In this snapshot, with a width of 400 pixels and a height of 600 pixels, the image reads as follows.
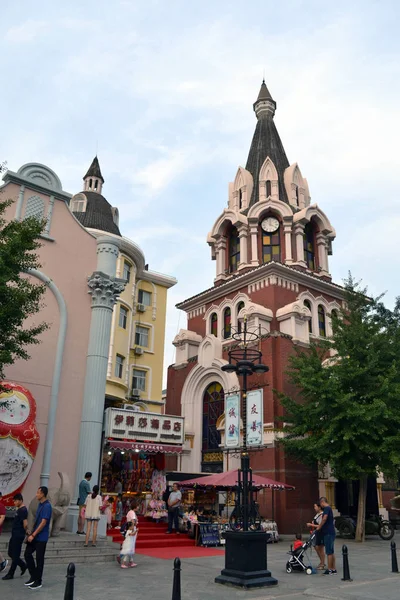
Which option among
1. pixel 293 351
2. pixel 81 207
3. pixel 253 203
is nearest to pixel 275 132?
pixel 253 203

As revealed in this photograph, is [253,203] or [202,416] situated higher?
[253,203]

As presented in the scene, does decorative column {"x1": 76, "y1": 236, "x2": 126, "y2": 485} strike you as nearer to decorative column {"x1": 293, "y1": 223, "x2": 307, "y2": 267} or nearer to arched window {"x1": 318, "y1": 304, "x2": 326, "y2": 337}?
decorative column {"x1": 293, "y1": 223, "x2": 307, "y2": 267}

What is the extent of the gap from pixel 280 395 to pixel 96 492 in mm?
12509

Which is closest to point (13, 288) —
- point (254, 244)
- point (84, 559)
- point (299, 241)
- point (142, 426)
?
point (84, 559)

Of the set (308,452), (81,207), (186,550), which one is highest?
(81,207)

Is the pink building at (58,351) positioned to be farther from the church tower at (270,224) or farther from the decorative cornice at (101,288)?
the church tower at (270,224)

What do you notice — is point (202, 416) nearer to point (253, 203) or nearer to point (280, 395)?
point (280, 395)

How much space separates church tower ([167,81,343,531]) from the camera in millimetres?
26266

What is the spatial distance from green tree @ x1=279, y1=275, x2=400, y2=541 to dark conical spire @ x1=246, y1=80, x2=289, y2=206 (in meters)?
15.0

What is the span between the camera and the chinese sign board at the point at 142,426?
20484mm

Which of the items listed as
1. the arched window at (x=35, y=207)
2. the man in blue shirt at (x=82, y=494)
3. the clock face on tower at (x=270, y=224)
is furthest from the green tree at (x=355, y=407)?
the arched window at (x=35, y=207)

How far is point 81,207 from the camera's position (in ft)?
106

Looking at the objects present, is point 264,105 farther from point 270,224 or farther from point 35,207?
point 35,207

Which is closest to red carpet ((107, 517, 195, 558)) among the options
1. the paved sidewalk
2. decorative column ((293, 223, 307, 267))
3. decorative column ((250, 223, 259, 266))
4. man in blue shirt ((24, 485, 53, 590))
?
the paved sidewalk
